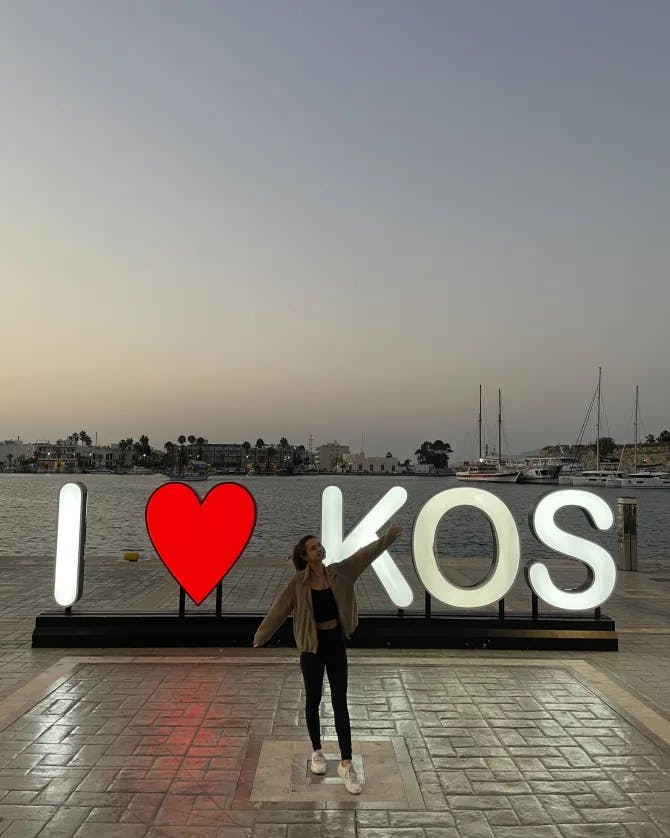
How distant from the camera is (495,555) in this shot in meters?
9.67

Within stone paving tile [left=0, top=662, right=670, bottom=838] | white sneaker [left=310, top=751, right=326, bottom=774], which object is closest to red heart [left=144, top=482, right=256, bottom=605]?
stone paving tile [left=0, top=662, right=670, bottom=838]

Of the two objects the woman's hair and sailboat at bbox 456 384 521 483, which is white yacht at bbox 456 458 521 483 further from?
the woman's hair

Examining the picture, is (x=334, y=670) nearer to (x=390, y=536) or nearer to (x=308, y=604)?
(x=308, y=604)

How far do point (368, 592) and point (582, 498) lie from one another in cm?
633

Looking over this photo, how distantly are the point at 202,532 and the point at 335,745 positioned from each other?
4090mm

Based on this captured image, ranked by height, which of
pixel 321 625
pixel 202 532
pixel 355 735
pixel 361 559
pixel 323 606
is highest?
pixel 361 559

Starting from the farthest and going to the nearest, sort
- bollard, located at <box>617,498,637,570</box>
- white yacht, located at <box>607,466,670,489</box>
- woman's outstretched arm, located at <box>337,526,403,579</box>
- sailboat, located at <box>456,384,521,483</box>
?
sailboat, located at <box>456,384,521,483</box> → white yacht, located at <box>607,466,670,489</box> → bollard, located at <box>617,498,637,570</box> → woman's outstretched arm, located at <box>337,526,403,579</box>

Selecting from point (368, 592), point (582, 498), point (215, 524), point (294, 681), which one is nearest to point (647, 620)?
point (582, 498)

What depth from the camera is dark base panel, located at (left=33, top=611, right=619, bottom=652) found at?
32.1 ft

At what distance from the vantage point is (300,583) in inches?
216

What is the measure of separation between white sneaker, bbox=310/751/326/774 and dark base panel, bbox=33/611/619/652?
13.3 ft

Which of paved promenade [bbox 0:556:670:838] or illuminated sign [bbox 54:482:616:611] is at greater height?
illuminated sign [bbox 54:482:616:611]

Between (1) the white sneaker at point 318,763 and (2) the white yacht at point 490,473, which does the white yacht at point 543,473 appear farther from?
(1) the white sneaker at point 318,763

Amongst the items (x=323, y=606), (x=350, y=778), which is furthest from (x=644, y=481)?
(x=323, y=606)
